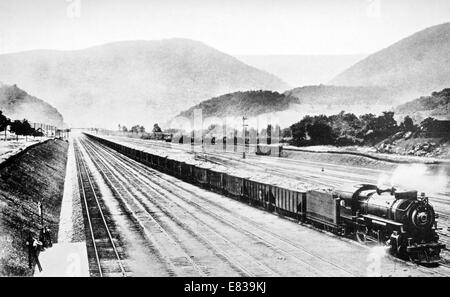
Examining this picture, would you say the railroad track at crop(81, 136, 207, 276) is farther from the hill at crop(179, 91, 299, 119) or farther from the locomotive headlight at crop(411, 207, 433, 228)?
the hill at crop(179, 91, 299, 119)

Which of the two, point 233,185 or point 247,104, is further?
point 247,104

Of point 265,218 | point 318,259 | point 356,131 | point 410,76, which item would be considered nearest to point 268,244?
point 318,259

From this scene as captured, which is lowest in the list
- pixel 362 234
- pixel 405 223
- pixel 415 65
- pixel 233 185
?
pixel 362 234

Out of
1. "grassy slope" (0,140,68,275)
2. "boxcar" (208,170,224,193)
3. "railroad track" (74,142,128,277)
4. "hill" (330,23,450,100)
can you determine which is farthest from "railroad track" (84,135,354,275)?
"hill" (330,23,450,100)

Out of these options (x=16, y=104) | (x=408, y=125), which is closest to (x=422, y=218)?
(x=408, y=125)

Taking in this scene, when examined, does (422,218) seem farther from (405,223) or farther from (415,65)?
(415,65)

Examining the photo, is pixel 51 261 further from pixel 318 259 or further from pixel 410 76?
pixel 410 76
